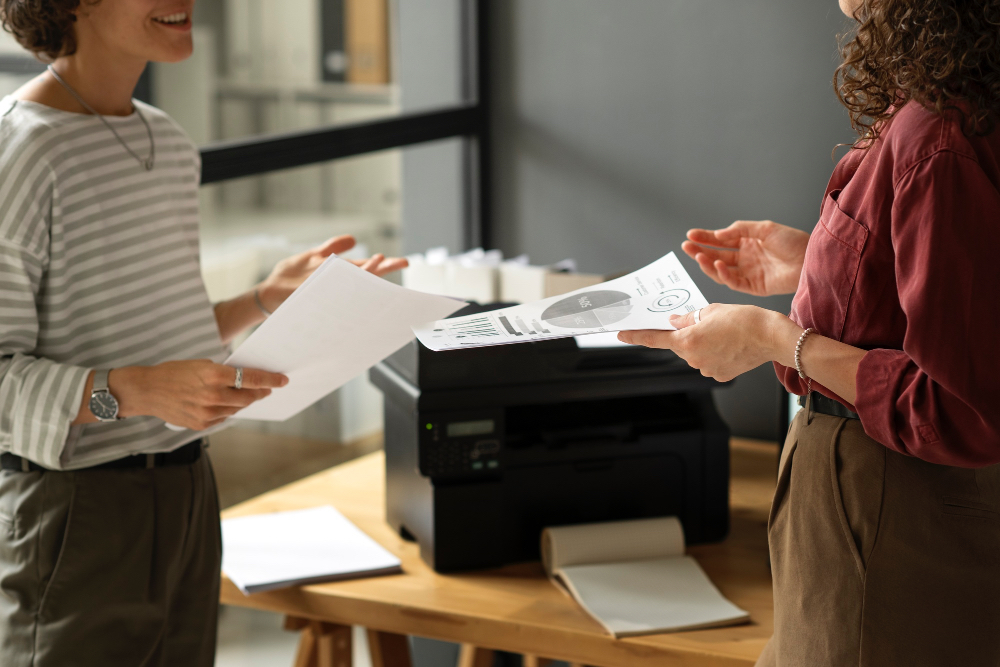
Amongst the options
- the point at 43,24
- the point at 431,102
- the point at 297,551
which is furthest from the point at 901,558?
the point at 431,102

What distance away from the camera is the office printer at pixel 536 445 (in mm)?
1605

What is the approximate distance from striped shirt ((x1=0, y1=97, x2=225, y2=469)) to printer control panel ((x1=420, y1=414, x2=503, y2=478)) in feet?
1.27

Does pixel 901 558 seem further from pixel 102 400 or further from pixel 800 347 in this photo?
pixel 102 400

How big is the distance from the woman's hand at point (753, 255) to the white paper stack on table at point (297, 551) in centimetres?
73

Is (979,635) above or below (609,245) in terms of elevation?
below

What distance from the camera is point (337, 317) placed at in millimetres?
1133

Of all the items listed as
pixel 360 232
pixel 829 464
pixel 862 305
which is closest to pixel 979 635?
pixel 829 464

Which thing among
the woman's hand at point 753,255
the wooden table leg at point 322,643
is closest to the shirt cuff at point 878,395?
the woman's hand at point 753,255

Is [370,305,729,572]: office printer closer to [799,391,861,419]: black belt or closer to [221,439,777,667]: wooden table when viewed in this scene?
[221,439,777,667]: wooden table

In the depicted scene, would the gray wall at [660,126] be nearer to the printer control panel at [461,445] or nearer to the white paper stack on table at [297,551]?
the printer control panel at [461,445]

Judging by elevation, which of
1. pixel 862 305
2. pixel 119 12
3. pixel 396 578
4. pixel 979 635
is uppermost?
pixel 119 12

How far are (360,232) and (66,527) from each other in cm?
186

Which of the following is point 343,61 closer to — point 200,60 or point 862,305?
point 200,60

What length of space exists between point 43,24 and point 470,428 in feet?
2.78
